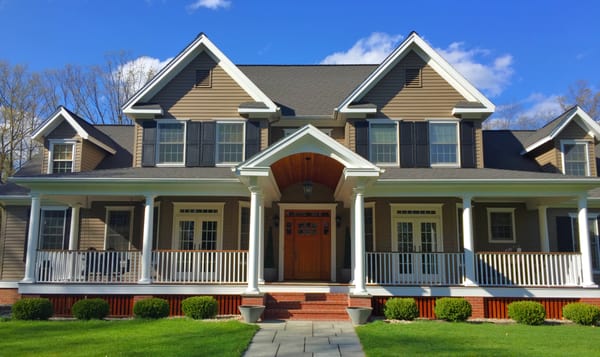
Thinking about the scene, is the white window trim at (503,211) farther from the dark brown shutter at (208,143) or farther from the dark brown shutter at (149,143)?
the dark brown shutter at (149,143)

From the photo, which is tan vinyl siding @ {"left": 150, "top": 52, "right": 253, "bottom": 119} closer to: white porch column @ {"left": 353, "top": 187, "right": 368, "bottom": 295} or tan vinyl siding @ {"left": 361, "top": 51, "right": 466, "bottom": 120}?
tan vinyl siding @ {"left": 361, "top": 51, "right": 466, "bottom": 120}

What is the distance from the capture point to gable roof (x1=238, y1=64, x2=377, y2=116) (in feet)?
54.9

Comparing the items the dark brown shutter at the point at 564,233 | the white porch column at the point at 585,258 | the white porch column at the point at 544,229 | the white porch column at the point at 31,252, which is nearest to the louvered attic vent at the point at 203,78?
the white porch column at the point at 31,252

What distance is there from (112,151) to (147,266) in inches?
225

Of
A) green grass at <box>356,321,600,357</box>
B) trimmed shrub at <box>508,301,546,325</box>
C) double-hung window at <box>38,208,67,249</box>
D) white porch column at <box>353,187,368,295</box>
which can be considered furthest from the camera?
double-hung window at <box>38,208,67,249</box>

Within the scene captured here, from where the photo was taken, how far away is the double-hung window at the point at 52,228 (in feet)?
54.4

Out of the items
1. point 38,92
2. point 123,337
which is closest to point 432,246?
point 123,337

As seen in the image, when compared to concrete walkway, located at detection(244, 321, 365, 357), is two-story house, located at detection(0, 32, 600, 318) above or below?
above

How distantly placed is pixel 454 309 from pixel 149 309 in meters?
7.59

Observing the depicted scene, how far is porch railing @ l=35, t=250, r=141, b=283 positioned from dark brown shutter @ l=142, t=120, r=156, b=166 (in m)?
3.10

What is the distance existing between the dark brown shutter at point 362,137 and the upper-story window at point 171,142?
559 centimetres

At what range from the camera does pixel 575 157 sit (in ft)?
53.3

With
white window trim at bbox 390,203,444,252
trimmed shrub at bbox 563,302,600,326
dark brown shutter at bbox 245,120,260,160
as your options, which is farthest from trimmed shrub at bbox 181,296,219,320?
trimmed shrub at bbox 563,302,600,326

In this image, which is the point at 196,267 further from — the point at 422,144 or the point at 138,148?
the point at 422,144
